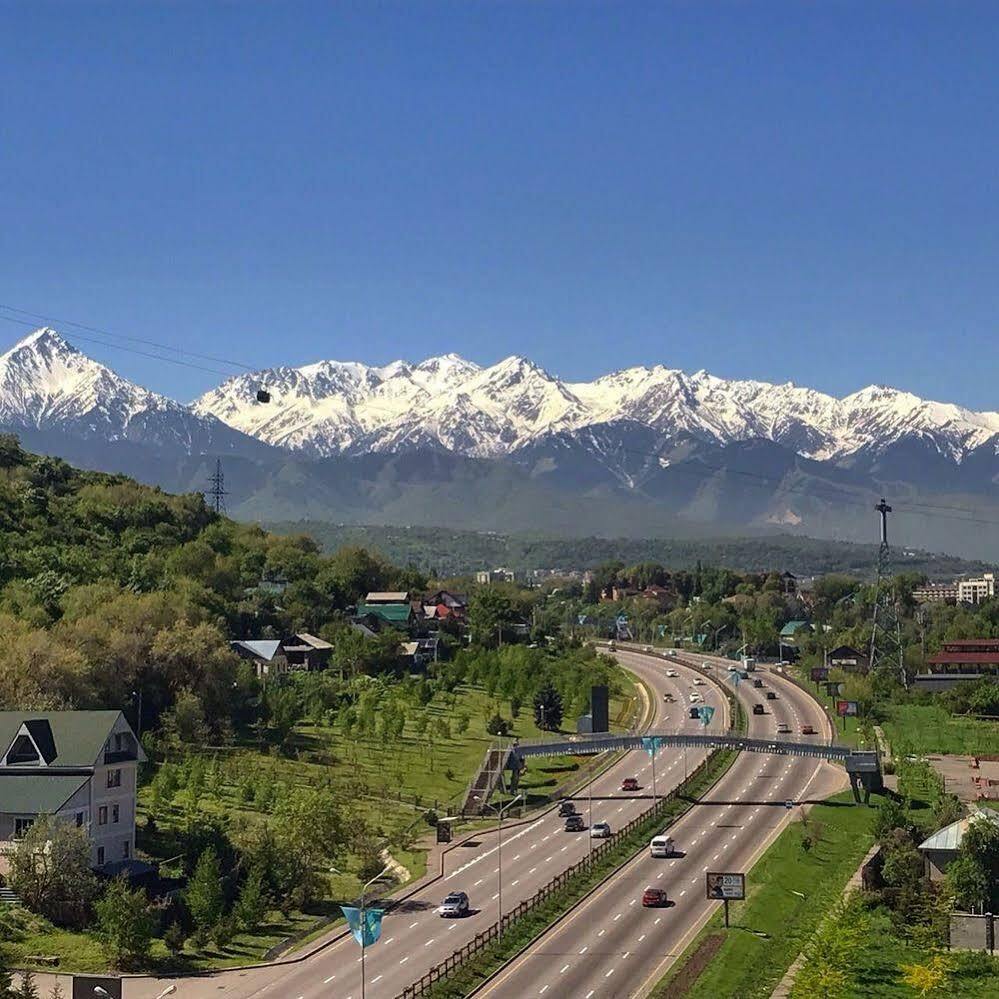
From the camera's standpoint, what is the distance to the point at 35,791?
85.9 m

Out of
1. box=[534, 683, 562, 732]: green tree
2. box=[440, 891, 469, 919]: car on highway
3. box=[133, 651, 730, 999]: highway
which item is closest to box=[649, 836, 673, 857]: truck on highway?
box=[133, 651, 730, 999]: highway

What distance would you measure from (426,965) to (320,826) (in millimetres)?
16622

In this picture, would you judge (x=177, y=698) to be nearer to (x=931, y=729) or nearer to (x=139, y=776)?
(x=139, y=776)

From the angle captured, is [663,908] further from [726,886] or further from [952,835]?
[952,835]

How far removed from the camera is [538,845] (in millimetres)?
101688

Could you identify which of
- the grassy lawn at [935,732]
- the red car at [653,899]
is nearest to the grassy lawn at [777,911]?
the red car at [653,899]

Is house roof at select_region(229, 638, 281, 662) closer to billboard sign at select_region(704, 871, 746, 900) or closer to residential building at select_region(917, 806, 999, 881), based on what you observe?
residential building at select_region(917, 806, 999, 881)

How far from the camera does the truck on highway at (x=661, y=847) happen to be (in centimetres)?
9838

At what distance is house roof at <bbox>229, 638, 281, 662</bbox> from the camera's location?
16850 centimetres

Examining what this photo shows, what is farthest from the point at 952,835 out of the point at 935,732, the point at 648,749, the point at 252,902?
the point at 935,732

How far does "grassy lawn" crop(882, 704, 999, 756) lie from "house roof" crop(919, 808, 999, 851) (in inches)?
1704

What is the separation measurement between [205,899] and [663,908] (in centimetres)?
2176

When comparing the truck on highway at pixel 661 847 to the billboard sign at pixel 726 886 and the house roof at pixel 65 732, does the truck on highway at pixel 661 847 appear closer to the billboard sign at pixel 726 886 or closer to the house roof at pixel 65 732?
the billboard sign at pixel 726 886

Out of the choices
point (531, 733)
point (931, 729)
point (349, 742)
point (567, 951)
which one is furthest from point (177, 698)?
point (931, 729)
